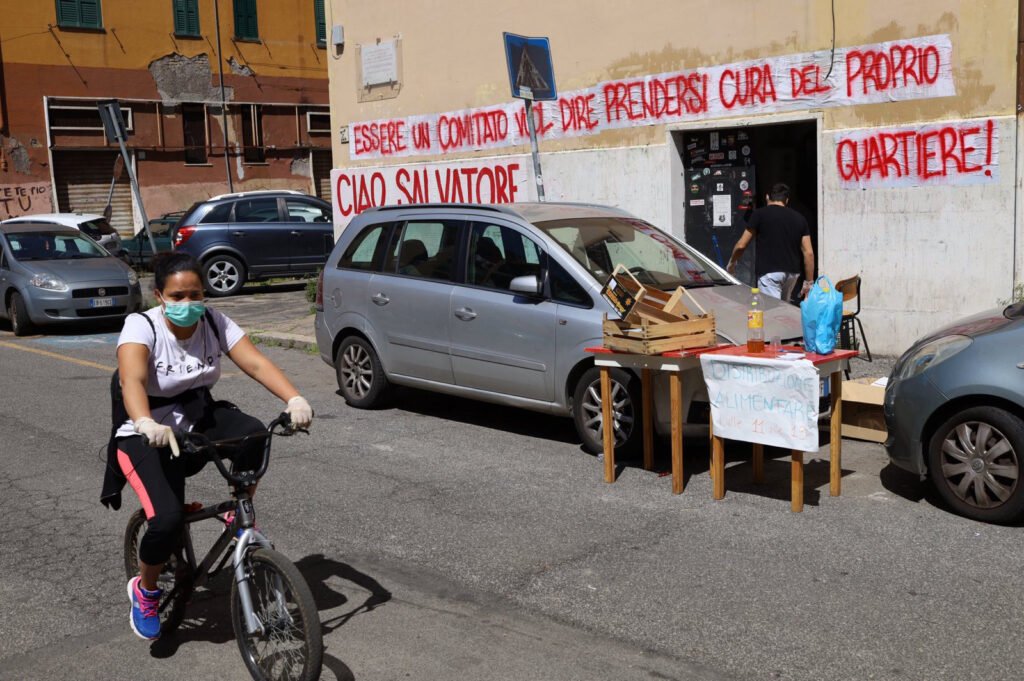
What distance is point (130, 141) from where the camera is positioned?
108 feet

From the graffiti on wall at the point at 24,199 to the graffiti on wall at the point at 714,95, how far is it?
1945 centimetres

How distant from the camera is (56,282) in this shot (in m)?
15.6

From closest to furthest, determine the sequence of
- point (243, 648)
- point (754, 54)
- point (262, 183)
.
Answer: point (243, 648)
point (754, 54)
point (262, 183)

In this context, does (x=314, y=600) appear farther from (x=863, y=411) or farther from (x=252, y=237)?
(x=252, y=237)

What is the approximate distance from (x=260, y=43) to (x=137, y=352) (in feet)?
110

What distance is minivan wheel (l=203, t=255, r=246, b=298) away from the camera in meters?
19.3

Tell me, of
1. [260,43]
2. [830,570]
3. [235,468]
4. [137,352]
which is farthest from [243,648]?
[260,43]

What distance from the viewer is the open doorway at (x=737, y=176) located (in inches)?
489

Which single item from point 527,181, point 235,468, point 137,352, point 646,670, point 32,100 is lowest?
point 646,670

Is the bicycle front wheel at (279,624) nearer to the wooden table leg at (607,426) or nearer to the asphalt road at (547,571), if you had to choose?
the asphalt road at (547,571)

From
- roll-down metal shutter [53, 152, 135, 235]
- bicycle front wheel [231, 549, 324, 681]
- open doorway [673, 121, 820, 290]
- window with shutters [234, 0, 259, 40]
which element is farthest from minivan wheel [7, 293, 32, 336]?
window with shutters [234, 0, 259, 40]

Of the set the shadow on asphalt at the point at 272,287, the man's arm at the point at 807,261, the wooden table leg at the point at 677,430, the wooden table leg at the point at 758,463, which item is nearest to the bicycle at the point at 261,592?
the wooden table leg at the point at 677,430

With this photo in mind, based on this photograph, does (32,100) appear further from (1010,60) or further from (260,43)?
(1010,60)

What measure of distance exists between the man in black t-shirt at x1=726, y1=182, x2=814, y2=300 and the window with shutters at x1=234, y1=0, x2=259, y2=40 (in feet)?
91.8
